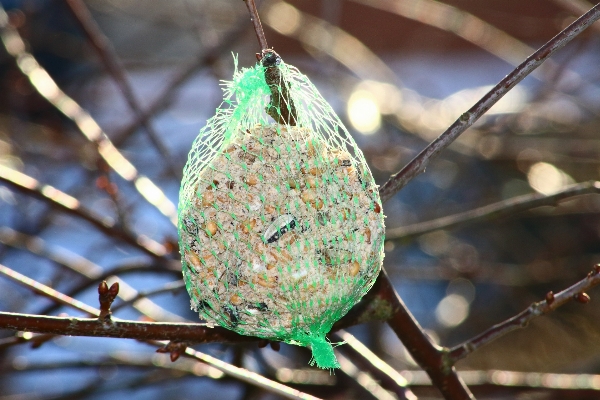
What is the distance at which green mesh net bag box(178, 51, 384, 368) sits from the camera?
1.27 meters

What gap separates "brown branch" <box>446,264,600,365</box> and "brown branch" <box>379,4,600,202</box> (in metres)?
0.42

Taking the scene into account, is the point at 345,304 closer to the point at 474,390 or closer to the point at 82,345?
the point at 474,390

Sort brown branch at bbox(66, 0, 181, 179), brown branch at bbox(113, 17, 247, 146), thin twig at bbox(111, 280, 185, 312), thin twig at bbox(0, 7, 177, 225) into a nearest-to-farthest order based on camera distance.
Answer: thin twig at bbox(111, 280, 185, 312), thin twig at bbox(0, 7, 177, 225), brown branch at bbox(66, 0, 181, 179), brown branch at bbox(113, 17, 247, 146)

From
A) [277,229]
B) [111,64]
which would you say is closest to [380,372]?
[277,229]

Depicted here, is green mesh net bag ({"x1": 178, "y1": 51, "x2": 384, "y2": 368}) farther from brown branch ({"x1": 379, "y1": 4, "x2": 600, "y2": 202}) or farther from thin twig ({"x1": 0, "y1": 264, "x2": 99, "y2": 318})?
thin twig ({"x1": 0, "y1": 264, "x2": 99, "y2": 318})

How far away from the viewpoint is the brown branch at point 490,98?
4.45 feet

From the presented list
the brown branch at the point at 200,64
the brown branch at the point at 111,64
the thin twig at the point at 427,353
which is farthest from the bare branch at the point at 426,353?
the brown branch at the point at 200,64

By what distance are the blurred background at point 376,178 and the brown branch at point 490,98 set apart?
62cm

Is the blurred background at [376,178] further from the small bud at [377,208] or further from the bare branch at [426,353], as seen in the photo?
the small bud at [377,208]

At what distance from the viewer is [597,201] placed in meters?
3.84

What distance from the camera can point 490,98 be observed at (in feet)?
4.59

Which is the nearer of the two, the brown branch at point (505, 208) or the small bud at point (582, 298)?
the small bud at point (582, 298)

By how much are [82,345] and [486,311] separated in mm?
2645

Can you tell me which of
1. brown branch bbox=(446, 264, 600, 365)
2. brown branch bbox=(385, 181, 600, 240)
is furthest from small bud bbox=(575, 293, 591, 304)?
brown branch bbox=(385, 181, 600, 240)
